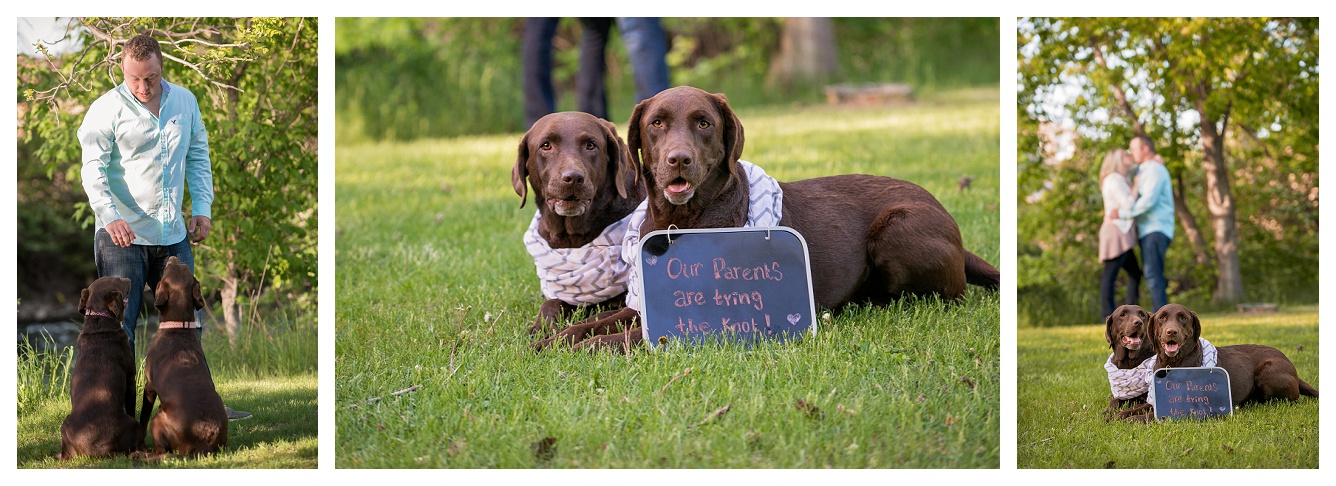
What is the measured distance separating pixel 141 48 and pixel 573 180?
1436 mm

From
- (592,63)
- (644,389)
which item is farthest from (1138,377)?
(592,63)

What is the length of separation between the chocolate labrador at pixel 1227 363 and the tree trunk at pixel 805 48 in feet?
28.3

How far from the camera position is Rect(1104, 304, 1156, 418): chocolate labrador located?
414 centimetres

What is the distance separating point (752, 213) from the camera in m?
3.89

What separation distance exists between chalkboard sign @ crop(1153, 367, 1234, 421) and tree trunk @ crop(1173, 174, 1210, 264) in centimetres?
350

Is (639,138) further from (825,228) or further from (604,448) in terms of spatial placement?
(604,448)

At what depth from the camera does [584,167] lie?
12.6 ft

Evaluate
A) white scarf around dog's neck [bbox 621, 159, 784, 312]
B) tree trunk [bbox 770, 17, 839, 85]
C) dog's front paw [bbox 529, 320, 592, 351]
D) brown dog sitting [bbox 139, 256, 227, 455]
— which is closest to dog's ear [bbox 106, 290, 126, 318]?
brown dog sitting [bbox 139, 256, 227, 455]

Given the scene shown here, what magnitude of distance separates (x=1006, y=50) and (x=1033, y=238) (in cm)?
394

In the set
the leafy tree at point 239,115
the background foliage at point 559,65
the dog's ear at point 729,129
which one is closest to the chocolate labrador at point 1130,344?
the dog's ear at point 729,129

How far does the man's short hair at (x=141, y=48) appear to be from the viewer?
3.46 meters

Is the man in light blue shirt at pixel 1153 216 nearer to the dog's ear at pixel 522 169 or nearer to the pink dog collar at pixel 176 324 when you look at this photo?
the dog's ear at pixel 522 169

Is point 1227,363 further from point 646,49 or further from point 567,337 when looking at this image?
point 646,49

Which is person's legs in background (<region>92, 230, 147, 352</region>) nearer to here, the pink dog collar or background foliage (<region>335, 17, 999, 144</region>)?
the pink dog collar
